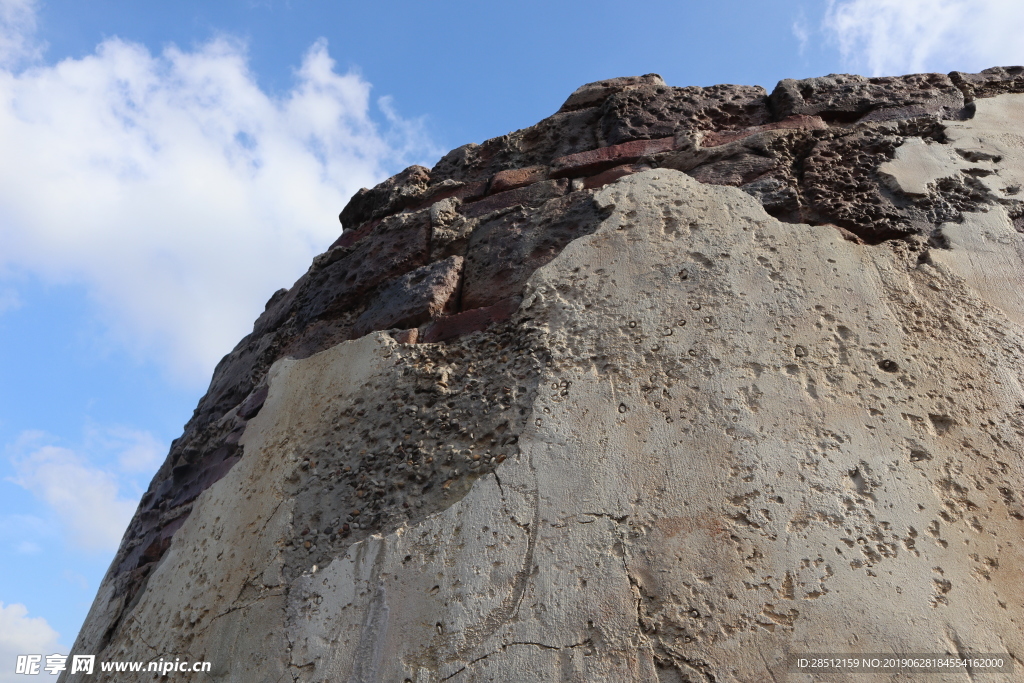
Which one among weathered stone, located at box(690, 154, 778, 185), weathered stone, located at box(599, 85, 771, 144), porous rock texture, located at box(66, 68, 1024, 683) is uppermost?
weathered stone, located at box(599, 85, 771, 144)

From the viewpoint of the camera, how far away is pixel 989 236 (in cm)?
182

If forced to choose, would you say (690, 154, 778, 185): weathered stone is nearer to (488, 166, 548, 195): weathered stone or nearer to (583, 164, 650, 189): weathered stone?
(583, 164, 650, 189): weathered stone

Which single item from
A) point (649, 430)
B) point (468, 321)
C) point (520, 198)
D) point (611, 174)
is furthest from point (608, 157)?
point (649, 430)

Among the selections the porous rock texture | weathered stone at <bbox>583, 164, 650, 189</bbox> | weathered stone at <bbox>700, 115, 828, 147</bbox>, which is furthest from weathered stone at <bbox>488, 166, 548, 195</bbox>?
weathered stone at <bbox>700, 115, 828, 147</bbox>

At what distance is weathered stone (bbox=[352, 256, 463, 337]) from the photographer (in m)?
2.11

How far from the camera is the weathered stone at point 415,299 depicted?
6.93ft

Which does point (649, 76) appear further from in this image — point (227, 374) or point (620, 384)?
point (227, 374)

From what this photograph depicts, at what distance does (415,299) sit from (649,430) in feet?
2.79

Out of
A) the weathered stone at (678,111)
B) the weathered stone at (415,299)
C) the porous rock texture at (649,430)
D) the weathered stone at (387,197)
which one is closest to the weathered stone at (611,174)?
the porous rock texture at (649,430)

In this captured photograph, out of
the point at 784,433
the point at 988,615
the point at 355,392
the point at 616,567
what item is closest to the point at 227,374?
the point at 355,392

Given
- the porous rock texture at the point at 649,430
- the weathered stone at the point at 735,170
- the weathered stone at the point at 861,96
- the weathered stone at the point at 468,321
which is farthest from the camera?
the weathered stone at the point at 861,96

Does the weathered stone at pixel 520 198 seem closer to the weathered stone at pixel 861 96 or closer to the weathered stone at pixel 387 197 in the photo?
the weathered stone at pixel 387 197

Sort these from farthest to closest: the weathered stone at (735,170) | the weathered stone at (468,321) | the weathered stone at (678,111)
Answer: the weathered stone at (678,111) → the weathered stone at (735,170) → the weathered stone at (468,321)

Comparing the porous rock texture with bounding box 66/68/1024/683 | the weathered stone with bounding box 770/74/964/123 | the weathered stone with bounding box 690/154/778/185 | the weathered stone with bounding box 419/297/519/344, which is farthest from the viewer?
the weathered stone with bounding box 770/74/964/123
